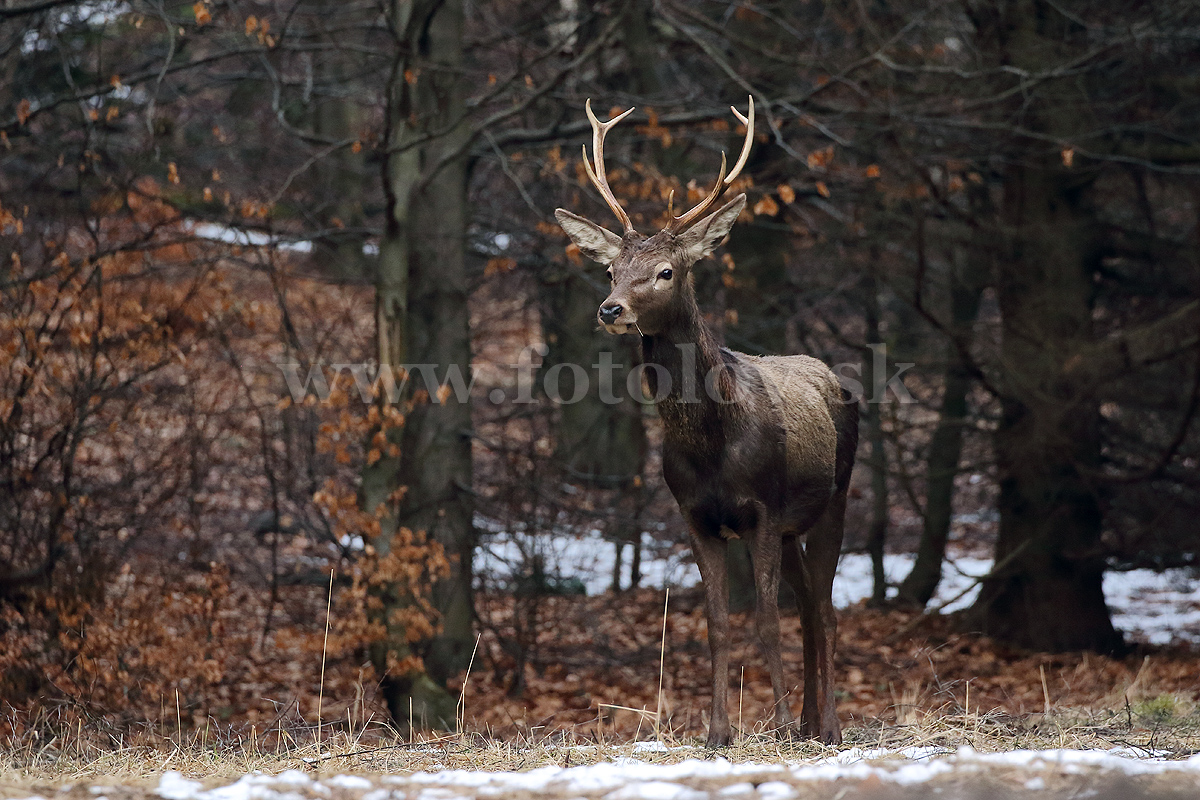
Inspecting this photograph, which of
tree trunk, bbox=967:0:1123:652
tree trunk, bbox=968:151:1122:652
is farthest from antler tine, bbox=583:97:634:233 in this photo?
tree trunk, bbox=968:151:1122:652

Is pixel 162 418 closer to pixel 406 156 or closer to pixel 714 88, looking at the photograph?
pixel 406 156

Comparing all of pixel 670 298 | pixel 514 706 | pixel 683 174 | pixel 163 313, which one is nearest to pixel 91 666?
pixel 163 313

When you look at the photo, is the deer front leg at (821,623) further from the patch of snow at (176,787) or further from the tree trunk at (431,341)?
the tree trunk at (431,341)

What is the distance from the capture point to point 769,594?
16.9ft

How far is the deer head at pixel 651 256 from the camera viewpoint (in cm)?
486

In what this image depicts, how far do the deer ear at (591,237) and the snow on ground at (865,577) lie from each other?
528 centimetres

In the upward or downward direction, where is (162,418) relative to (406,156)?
downward

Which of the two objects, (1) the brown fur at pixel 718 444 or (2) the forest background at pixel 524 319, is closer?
(1) the brown fur at pixel 718 444

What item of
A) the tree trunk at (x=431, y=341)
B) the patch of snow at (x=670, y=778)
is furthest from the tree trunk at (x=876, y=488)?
the patch of snow at (x=670, y=778)

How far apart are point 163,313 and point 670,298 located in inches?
225

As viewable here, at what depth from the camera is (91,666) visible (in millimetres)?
8133

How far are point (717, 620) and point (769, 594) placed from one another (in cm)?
26

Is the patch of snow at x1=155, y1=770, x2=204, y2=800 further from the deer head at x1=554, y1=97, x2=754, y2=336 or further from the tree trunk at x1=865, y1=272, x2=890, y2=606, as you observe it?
the tree trunk at x1=865, y1=272, x2=890, y2=606

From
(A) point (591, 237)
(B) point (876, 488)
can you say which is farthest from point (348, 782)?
(B) point (876, 488)
